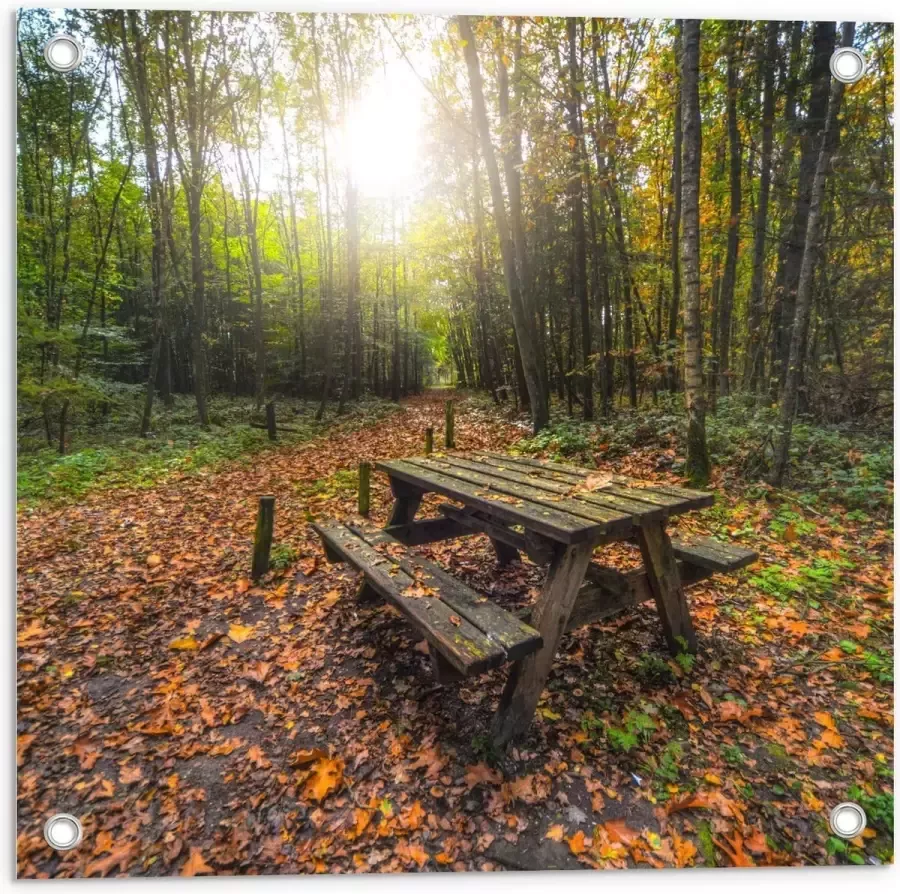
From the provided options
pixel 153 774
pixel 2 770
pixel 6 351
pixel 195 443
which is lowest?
pixel 153 774

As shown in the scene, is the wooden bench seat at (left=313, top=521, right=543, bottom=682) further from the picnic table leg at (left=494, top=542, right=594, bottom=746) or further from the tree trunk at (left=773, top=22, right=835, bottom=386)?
the tree trunk at (left=773, top=22, right=835, bottom=386)

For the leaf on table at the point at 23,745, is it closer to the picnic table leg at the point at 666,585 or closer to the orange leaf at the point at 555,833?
the orange leaf at the point at 555,833

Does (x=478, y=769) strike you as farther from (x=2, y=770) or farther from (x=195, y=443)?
(x=195, y=443)

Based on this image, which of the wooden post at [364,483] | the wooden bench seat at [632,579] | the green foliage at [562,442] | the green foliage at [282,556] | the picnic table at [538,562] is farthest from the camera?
the green foliage at [562,442]

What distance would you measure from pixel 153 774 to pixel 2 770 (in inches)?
23.1

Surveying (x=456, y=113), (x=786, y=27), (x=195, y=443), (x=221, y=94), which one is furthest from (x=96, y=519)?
(x=221, y=94)

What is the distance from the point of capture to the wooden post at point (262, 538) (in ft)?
14.0

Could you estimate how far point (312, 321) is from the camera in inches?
803

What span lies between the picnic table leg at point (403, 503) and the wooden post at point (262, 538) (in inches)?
48.6

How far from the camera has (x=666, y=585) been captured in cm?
277

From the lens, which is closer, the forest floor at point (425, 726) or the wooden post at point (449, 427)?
the forest floor at point (425, 726)

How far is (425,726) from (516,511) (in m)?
1.27

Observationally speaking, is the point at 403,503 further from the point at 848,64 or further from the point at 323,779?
the point at 848,64

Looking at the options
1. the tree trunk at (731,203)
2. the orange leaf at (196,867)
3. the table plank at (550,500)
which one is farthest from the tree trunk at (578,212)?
the orange leaf at (196,867)
